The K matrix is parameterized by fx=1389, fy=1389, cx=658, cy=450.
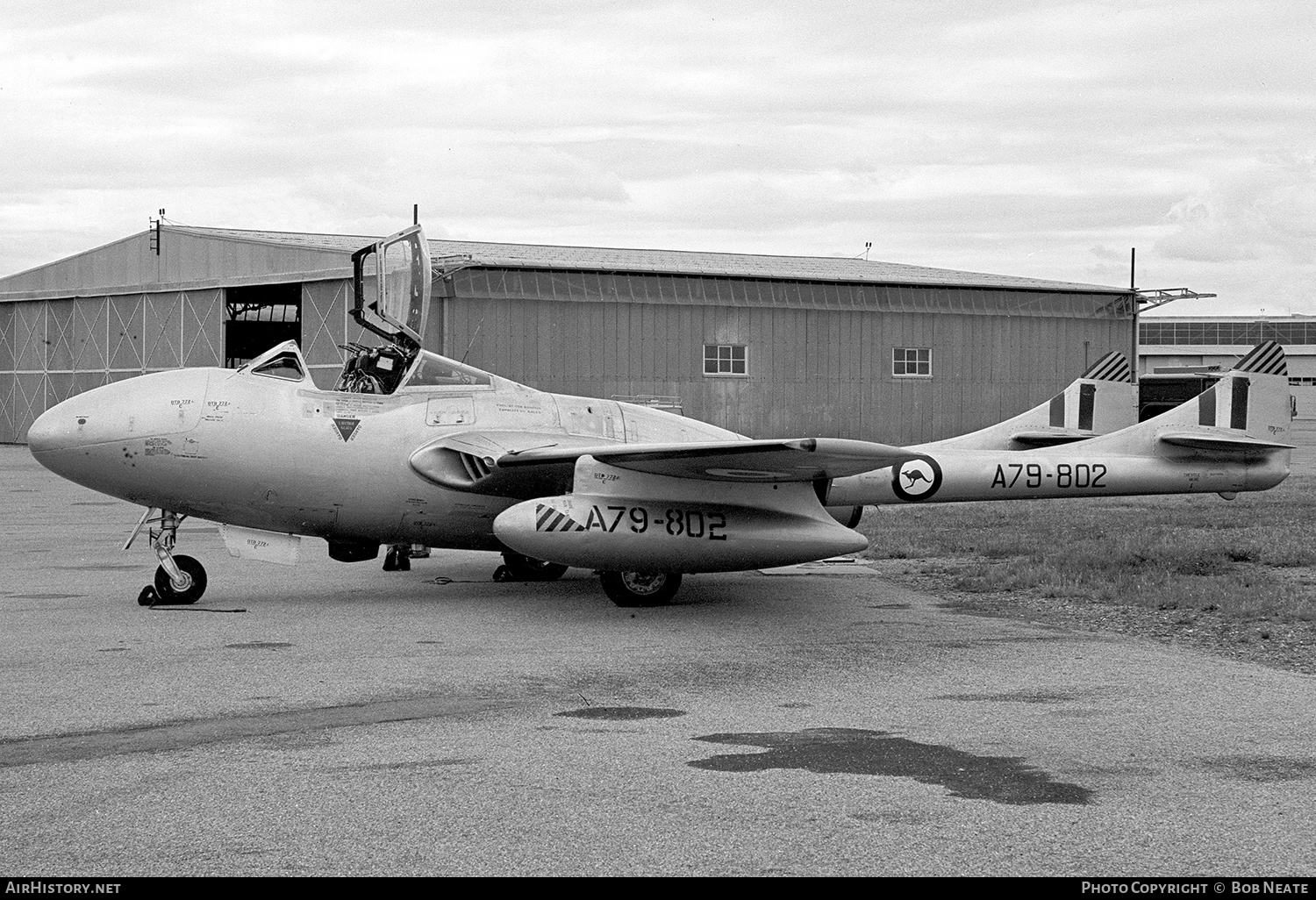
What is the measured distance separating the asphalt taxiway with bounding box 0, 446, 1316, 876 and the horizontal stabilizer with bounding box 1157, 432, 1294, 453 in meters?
4.56

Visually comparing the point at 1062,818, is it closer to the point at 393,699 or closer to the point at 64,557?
the point at 393,699

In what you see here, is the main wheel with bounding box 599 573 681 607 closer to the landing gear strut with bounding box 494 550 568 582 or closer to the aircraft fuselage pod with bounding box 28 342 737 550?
the aircraft fuselage pod with bounding box 28 342 737 550

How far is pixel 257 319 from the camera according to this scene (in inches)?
1811

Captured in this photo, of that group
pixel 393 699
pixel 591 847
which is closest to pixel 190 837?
pixel 591 847

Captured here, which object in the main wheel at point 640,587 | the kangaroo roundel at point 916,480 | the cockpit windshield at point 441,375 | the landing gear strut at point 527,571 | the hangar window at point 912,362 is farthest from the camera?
the hangar window at point 912,362

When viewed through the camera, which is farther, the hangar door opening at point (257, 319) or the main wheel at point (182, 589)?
the hangar door opening at point (257, 319)

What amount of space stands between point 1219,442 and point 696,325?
23.1 m

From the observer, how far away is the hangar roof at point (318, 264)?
37531mm

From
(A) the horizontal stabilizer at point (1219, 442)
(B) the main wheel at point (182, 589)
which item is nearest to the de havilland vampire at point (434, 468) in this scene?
(B) the main wheel at point (182, 589)

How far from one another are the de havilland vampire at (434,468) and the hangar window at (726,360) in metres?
23.8

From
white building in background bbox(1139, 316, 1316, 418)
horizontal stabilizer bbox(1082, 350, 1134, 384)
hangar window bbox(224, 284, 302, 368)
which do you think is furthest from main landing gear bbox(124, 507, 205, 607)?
white building in background bbox(1139, 316, 1316, 418)

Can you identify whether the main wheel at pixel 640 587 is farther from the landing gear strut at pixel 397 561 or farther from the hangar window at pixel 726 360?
the hangar window at pixel 726 360

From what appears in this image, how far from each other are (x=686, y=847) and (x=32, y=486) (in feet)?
89.9

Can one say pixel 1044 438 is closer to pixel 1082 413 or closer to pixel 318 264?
pixel 1082 413
